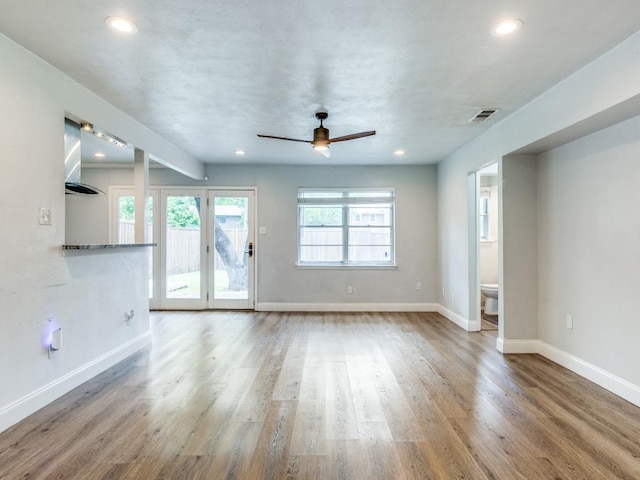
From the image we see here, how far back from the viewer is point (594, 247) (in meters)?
3.04

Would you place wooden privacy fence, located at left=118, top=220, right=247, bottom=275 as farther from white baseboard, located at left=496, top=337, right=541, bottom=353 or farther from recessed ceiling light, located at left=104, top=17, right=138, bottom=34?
white baseboard, located at left=496, top=337, right=541, bottom=353

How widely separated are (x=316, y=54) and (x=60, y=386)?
3142 mm

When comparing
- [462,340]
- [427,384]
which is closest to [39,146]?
[427,384]

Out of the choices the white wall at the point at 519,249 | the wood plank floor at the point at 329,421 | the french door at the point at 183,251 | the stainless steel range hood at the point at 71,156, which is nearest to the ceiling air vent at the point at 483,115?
the white wall at the point at 519,249

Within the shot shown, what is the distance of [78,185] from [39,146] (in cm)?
54

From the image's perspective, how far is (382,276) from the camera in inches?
234

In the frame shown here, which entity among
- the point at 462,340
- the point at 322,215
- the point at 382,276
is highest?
the point at 322,215

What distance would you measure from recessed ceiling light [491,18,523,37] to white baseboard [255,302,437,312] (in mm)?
4448

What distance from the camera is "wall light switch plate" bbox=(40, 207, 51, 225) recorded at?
2549 millimetres

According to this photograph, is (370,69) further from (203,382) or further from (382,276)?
(382,276)

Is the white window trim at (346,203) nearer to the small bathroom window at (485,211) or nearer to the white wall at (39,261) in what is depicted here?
the small bathroom window at (485,211)

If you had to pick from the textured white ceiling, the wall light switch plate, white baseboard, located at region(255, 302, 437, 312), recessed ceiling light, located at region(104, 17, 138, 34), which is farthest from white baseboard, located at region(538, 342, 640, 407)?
the wall light switch plate

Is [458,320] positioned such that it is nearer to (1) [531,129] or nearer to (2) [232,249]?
(1) [531,129]

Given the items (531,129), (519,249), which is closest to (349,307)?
(519,249)
